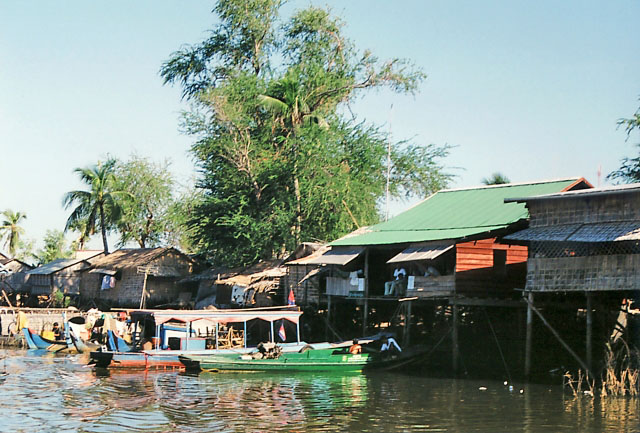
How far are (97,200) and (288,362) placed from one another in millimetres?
27249

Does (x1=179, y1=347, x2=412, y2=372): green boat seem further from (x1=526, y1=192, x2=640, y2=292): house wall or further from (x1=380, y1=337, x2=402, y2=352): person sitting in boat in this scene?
(x1=526, y1=192, x2=640, y2=292): house wall

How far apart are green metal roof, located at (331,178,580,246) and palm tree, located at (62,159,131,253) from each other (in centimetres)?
2315

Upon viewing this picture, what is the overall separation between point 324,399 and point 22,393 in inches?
288

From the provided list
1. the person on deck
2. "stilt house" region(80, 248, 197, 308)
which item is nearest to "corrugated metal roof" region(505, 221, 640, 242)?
the person on deck

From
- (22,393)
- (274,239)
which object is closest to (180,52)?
(274,239)

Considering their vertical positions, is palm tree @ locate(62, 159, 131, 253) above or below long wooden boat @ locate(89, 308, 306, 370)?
above

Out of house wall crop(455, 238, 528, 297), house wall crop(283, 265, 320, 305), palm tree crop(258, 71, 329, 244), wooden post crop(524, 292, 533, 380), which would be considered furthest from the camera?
palm tree crop(258, 71, 329, 244)

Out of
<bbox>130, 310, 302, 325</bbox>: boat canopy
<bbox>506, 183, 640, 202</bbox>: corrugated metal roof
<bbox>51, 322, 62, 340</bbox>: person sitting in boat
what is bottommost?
<bbox>51, 322, 62, 340</bbox>: person sitting in boat

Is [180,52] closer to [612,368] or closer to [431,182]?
[431,182]

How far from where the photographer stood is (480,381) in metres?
22.2

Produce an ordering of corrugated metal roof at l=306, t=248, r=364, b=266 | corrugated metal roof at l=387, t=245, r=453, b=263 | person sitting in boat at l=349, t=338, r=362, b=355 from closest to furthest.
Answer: corrugated metal roof at l=387, t=245, r=453, b=263
person sitting in boat at l=349, t=338, r=362, b=355
corrugated metal roof at l=306, t=248, r=364, b=266

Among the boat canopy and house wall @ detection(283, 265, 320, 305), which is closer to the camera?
the boat canopy

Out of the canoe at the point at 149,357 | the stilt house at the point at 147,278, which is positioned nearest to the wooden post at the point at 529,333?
the canoe at the point at 149,357

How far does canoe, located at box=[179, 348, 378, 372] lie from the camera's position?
2400 cm
